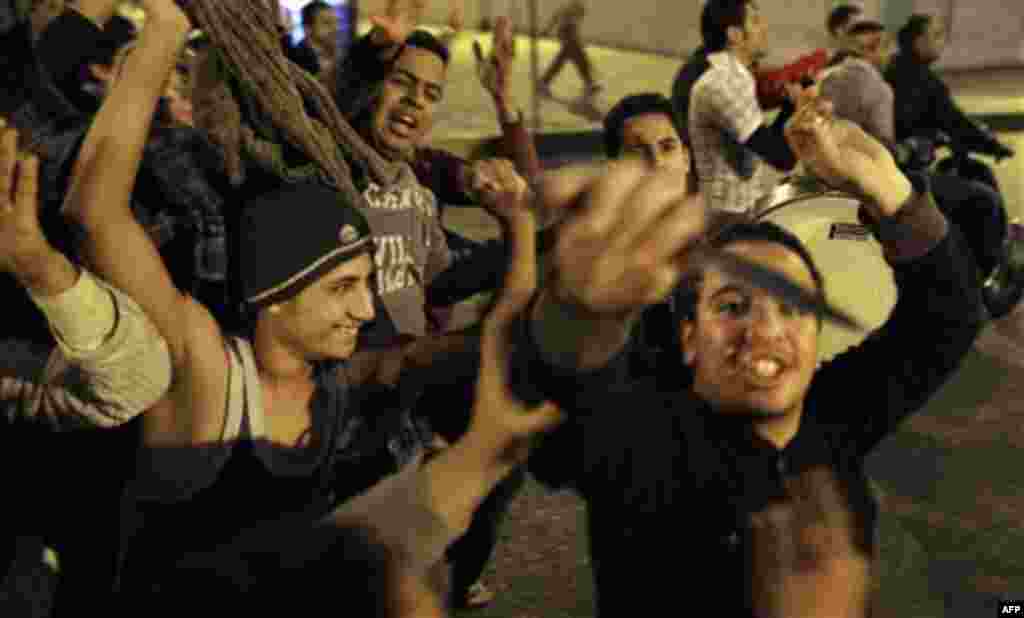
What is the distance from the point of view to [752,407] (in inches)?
76.2

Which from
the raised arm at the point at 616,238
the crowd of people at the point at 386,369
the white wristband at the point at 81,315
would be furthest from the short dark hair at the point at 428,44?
the raised arm at the point at 616,238

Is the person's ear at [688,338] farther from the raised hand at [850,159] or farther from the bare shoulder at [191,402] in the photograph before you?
the bare shoulder at [191,402]

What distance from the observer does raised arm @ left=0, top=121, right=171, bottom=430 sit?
180cm

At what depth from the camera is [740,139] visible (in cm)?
509

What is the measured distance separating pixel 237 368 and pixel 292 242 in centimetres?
29

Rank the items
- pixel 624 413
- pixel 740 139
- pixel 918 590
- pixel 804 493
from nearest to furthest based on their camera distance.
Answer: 1. pixel 624 413
2. pixel 804 493
3. pixel 918 590
4. pixel 740 139

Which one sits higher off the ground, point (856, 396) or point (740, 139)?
point (856, 396)

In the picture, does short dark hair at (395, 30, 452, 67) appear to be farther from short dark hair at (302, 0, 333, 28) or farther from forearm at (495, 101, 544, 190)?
short dark hair at (302, 0, 333, 28)

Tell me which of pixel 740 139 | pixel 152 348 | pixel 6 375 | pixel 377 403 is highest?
pixel 152 348

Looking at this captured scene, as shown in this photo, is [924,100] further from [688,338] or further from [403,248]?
[688,338]

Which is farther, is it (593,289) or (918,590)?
(918,590)

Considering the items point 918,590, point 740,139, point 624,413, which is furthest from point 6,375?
point 740,139

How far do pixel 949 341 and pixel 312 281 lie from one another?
1.06 metres

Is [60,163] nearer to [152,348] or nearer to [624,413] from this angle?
[152,348]
